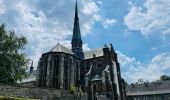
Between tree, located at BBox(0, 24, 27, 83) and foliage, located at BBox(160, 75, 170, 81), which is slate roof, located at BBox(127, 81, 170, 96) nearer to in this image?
foliage, located at BBox(160, 75, 170, 81)

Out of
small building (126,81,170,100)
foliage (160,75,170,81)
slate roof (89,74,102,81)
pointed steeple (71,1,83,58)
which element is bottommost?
small building (126,81,170,100)

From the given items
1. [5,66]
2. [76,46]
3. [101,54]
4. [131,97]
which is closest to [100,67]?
[101,54]

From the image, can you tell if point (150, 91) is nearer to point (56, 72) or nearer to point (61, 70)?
point (61, 70)

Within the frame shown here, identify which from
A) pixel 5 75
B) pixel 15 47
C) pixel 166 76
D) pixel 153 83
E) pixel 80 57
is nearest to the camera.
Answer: pixel 5 75

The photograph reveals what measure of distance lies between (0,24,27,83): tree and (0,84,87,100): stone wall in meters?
9.98

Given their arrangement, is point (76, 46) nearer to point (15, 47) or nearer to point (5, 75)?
point (15, 47)

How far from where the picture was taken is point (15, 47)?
48.7 meters

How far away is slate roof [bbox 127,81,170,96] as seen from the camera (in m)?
76.1

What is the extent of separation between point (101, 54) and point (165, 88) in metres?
27.0

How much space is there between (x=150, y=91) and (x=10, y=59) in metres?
51.3

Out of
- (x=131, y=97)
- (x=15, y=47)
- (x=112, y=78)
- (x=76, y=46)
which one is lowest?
(x=131, y=97)

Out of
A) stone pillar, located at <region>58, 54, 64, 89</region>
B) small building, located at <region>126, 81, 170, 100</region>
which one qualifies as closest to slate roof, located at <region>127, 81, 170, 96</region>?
small building, located at <region>126, 81, 170, 100</region>

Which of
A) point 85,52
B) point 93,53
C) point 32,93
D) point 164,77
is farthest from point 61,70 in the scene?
point 164,77

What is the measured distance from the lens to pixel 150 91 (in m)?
78.1
